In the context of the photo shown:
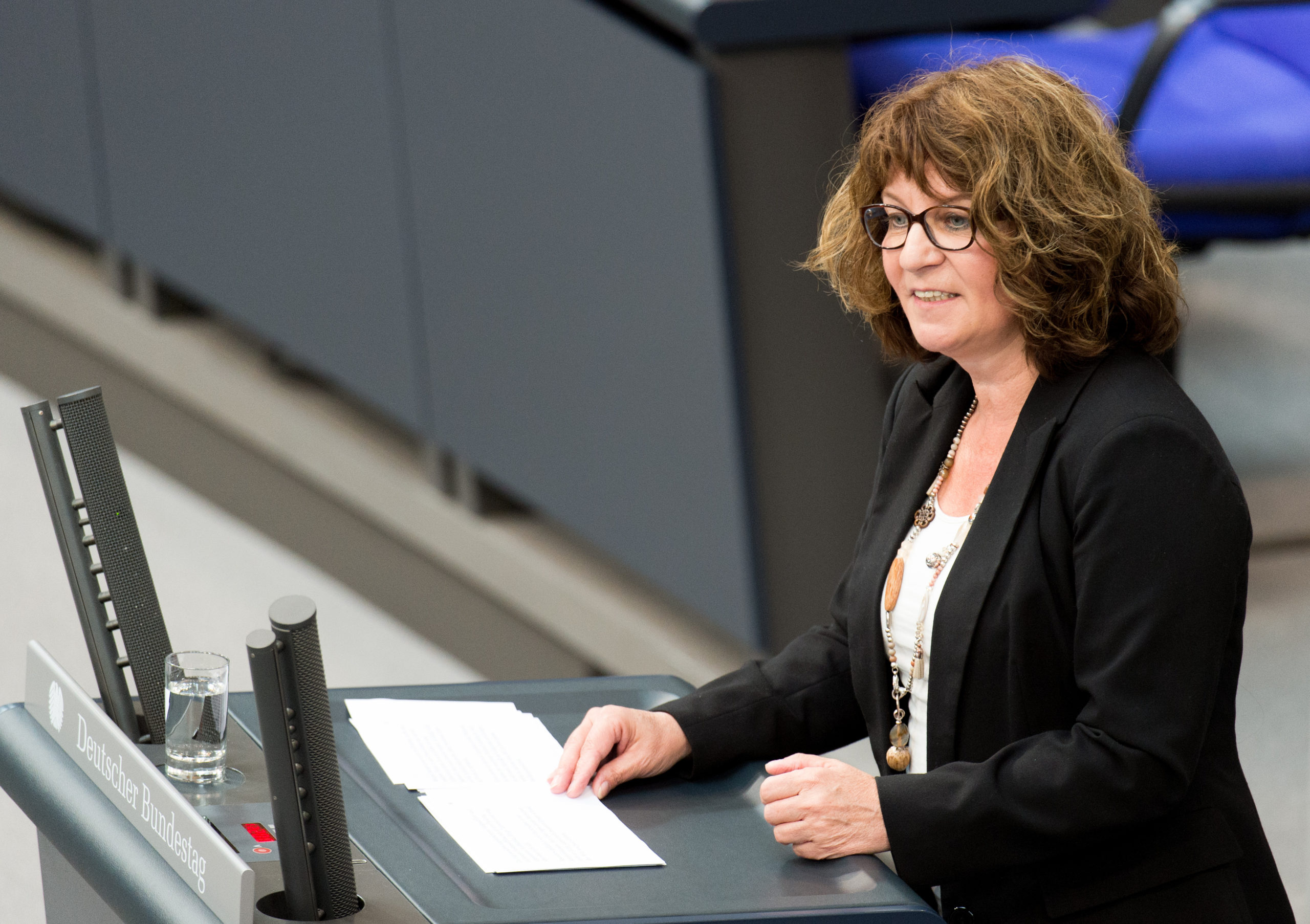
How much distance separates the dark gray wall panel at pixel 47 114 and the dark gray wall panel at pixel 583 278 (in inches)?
33.4

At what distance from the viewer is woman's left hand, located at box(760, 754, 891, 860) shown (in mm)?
1322

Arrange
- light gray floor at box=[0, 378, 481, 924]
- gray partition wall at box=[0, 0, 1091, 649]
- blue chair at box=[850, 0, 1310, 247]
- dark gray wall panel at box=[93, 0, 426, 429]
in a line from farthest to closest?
light gray floor at box=[0, 378, 481, 924]
dark gray wall panel at box=[93, 0, 426, 429]
blue chair at box=[850, 0, 1310, 247]
gray partition wall at box=[0, 0, 1091, 649]

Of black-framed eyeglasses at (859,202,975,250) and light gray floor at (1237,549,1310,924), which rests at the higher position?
black-framed eyeglasses at (859,202,975,250)

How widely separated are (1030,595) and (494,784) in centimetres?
50

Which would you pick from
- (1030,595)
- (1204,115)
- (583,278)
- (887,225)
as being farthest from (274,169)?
(1030,595)

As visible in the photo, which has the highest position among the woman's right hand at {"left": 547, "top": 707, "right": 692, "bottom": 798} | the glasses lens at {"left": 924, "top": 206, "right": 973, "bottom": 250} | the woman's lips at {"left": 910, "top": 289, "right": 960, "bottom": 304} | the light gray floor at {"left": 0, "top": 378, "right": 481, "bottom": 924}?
the glasses lens at {"left": 924, "top": 206, "right": 973, "bottom": 250}

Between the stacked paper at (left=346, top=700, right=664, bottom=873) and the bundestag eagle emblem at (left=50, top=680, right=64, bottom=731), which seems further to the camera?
the bundestag eagle emblem at (left=50, top=680, right=64, bottom=731)

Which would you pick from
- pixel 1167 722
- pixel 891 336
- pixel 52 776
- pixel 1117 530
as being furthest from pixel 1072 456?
pixel 52 776

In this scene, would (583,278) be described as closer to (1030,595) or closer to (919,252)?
(919,252)

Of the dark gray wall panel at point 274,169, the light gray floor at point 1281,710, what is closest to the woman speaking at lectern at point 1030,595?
the light gray floor at point 1281,710

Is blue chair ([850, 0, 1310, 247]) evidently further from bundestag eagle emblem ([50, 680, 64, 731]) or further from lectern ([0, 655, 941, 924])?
bundestag eagle emblem ([50, 680, 64, 731])

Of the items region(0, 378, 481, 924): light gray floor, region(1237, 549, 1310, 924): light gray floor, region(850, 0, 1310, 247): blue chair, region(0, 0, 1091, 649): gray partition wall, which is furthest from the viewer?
region(0, 378, 481, 924): light gray floor

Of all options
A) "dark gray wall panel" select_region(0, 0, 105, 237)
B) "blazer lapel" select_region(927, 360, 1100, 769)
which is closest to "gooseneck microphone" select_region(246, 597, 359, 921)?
"blazer lapel" select_region(927, 360, 1100, 769)

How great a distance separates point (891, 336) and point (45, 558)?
8.28 feet
